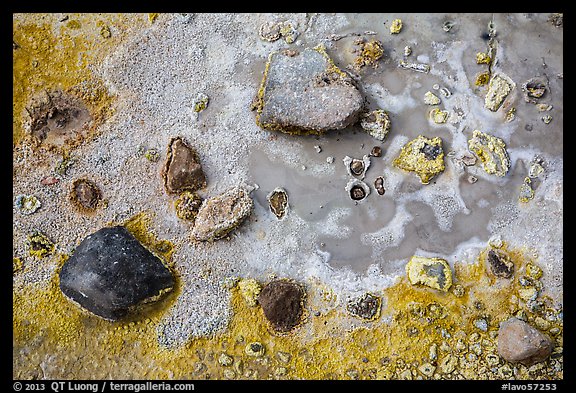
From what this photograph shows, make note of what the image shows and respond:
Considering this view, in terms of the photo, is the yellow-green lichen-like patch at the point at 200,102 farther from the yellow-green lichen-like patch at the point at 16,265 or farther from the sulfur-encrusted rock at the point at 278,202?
the yellow-green lichen-like patch at the point at 16,265

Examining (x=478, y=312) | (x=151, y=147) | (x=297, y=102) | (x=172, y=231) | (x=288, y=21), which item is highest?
(x=288, y=21)

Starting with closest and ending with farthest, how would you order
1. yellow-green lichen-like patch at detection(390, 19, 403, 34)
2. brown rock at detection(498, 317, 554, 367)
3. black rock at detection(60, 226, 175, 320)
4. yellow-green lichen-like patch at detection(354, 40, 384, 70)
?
brown rock at detection(498, 317, 554, 367), black rock at detection(60, 226, 175, 320), yellow-green lichen-like patch at detection(354, 40, 384, 70), yellow-green lichen-like patch at detection(390, 19, 403, 34)

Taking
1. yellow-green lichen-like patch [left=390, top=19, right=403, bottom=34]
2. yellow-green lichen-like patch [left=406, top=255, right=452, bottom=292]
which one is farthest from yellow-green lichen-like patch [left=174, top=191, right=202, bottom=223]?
yellow-green lichen-like patch [left=390, top=19, right=403, bottom=34]

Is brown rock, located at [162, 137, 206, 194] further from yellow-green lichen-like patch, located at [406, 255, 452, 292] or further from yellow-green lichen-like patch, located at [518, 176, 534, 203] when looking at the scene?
yellow-green lichen-like patch, located at [518, 176, 534, 203]

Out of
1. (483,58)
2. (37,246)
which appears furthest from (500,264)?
(37,246)

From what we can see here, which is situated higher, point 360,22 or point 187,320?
point 360,22

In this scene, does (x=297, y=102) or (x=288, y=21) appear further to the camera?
(x=288, y=21)

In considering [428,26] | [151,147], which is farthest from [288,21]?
[151,147]

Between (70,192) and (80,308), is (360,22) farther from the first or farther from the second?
(80,308)
